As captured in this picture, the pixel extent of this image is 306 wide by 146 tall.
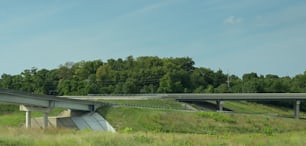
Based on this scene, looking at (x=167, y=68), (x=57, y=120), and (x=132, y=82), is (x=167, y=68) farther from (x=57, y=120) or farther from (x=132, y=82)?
(x=57, y=120)

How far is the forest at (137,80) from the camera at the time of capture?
410ft

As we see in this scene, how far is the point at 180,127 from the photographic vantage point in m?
72.4

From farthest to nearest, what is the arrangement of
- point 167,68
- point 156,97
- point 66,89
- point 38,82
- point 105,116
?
point 167,68, point 38,82, point 66,89, point 156,97, point 105,116

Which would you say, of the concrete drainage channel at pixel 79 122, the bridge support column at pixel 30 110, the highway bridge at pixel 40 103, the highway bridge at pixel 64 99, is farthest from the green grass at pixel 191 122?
the bridge support column at pixel 30 110

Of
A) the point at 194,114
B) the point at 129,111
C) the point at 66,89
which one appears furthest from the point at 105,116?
the point at 66,89

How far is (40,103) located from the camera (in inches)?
2781

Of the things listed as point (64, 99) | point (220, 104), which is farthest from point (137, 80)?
point (64, 99)

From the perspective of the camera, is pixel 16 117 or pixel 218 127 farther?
pixel 16 117

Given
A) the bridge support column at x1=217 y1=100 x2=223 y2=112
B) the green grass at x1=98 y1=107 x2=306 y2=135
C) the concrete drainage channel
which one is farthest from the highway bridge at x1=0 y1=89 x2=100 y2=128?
the bridge support column at x1=217 y1=100 x2=223 y2=112

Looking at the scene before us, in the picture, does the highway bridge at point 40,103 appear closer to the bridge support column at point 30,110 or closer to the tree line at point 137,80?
the bridge support column at point 30,110

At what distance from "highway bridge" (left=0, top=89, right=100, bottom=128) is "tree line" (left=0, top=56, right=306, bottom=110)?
123ft

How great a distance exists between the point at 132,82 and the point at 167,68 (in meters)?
20.2

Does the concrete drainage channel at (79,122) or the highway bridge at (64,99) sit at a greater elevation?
the highway bridge at (64,99)

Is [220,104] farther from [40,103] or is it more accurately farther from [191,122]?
[40,103]
